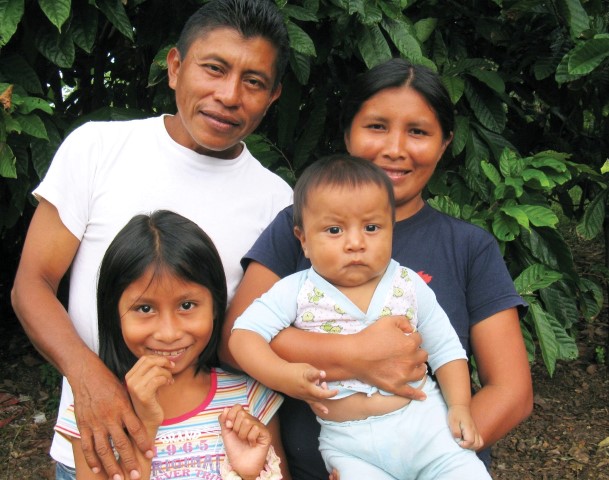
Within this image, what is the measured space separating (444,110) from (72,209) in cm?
118

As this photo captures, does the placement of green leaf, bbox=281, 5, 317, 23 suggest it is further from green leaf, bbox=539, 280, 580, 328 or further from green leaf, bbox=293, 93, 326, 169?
green leaf, bbox=539, 280, 580, 328

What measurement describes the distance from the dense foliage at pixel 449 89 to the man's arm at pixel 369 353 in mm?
990

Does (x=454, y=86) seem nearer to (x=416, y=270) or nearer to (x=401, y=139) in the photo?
(x=401, y=139)

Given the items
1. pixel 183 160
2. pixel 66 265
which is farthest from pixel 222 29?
pixel 66 265

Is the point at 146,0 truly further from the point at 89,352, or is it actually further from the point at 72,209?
the point at 89,352

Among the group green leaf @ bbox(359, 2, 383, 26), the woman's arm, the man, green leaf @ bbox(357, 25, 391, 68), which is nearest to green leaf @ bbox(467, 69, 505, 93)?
green leaf @ bbox(357, 25, 391, 68)

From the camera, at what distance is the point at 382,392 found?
2.04 meters

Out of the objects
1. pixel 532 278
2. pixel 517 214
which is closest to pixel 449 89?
pixel 517 214

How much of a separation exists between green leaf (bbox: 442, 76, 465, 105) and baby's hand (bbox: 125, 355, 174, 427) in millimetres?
1659

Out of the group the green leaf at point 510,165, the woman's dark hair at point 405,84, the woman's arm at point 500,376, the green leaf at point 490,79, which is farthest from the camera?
the green leaf at point 490,79

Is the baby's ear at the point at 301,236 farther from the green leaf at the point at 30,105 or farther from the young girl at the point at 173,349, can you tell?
the green leaf at the point at 30,105

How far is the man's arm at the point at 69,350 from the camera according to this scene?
2.00 metres

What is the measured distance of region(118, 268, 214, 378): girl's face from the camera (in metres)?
2.03

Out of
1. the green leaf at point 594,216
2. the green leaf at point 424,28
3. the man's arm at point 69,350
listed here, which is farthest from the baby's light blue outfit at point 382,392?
the green leaf at point 594,216
